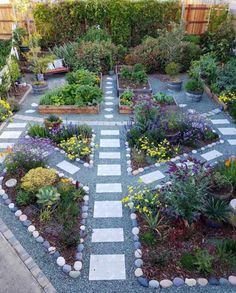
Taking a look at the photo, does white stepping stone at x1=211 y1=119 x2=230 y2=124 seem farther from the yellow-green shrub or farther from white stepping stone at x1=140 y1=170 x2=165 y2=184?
the yellow-green shrub

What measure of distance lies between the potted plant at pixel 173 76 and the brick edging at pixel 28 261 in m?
7.01

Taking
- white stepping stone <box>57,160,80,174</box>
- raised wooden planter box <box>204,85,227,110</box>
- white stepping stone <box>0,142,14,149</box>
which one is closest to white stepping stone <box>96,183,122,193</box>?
white stepping stone <box>57,160,80,174</box>

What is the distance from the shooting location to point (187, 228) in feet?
12.7

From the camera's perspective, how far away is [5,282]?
333cm

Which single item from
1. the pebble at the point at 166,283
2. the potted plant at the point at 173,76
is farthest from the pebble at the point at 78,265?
the potted plant at the point at 173,76

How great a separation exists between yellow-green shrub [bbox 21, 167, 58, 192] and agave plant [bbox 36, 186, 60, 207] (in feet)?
0.72

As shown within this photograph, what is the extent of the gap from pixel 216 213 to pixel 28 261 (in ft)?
8.86

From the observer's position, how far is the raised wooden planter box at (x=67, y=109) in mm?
7664

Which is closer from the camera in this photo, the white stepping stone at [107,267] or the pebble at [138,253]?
the white stepping stone at [107,267]

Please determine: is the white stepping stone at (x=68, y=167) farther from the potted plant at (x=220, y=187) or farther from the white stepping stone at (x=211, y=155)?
the white stepping stone at (x=211, y=155)

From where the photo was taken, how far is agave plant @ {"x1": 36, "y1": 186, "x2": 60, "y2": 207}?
415 cm

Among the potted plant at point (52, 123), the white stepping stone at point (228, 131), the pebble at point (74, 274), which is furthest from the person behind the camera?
the white stepping stone at point (228, 131)

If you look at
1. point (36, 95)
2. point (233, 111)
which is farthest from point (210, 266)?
point (36, 95)

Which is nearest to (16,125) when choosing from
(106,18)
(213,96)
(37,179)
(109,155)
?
(109,155)
